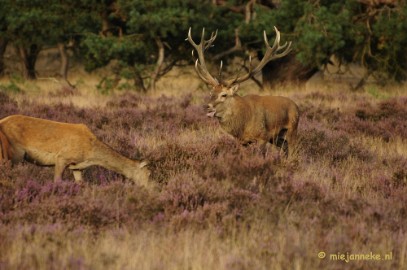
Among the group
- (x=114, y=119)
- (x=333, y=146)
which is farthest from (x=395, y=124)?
(x=114, y=119)

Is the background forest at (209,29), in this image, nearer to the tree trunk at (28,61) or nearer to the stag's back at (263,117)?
the tree trunk at (28,61)

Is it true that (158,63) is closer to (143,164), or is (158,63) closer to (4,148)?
(143,164)

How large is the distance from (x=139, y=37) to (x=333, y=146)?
10420mm

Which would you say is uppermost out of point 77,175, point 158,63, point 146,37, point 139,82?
point 146,37

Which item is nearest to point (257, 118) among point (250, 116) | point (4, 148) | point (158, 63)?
point (250, 116)

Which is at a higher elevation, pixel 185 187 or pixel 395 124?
pixel 185 187

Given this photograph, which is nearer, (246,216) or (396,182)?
(246,216)

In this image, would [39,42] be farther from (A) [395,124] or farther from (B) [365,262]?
(B) [365,262]

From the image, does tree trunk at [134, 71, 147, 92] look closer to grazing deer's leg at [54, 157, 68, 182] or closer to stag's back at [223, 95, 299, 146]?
stag's back at [223, 95, 299, 146]

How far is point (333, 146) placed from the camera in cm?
1020

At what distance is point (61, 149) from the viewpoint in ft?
23.2

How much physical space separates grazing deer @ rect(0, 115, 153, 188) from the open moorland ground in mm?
177

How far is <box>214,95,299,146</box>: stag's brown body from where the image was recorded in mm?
8953

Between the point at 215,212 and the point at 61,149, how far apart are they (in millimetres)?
2013
